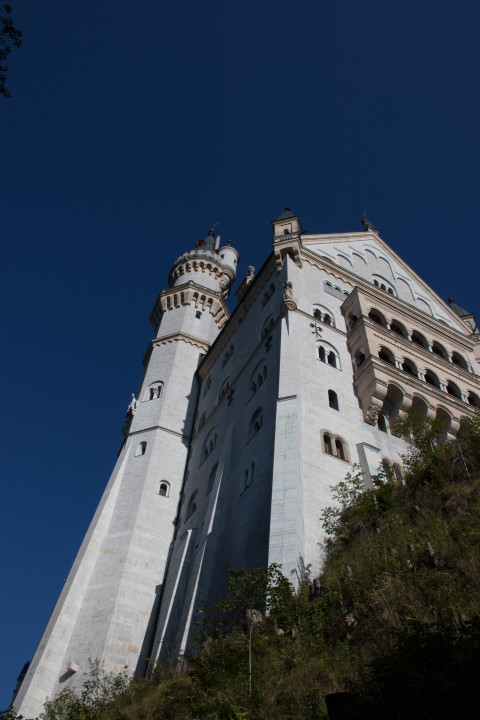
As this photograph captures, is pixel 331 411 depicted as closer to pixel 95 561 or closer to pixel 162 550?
pixel 162 550

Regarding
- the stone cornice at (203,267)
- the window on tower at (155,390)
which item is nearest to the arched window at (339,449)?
the window on tower at (155,390)

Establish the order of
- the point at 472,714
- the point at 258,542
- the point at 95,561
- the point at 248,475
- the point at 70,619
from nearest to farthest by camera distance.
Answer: the point at 472,714
the point at 258,542
the point at 248,475
the point at 70,619
the point at 95,561

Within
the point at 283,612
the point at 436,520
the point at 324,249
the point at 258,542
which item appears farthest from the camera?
the point at 324,249

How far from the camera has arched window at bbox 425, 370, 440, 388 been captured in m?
28.4

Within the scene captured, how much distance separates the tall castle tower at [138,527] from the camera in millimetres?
23297

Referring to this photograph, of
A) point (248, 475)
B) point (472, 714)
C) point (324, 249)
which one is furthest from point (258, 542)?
point (324, 249)

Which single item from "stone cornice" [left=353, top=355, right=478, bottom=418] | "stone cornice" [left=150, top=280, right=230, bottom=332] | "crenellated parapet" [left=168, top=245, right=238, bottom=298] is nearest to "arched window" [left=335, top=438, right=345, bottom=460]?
"stone cornice" [left=353, top=355, right=478, bottom=418]

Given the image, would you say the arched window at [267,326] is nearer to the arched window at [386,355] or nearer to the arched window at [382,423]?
the arched window at [386,355]

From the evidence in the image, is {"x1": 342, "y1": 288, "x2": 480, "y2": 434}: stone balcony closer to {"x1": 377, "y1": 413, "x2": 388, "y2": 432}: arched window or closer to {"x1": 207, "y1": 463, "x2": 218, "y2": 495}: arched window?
{"x1": 377, "y1": 413, "x2": 388, "y2": 432}: arched window

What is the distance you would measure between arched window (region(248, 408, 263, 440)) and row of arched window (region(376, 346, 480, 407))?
18.8 feet

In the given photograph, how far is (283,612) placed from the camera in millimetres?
13961

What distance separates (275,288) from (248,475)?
12122 mm

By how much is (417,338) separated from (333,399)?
9096mm

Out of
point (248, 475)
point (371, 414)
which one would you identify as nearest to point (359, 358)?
point (371, 414)
